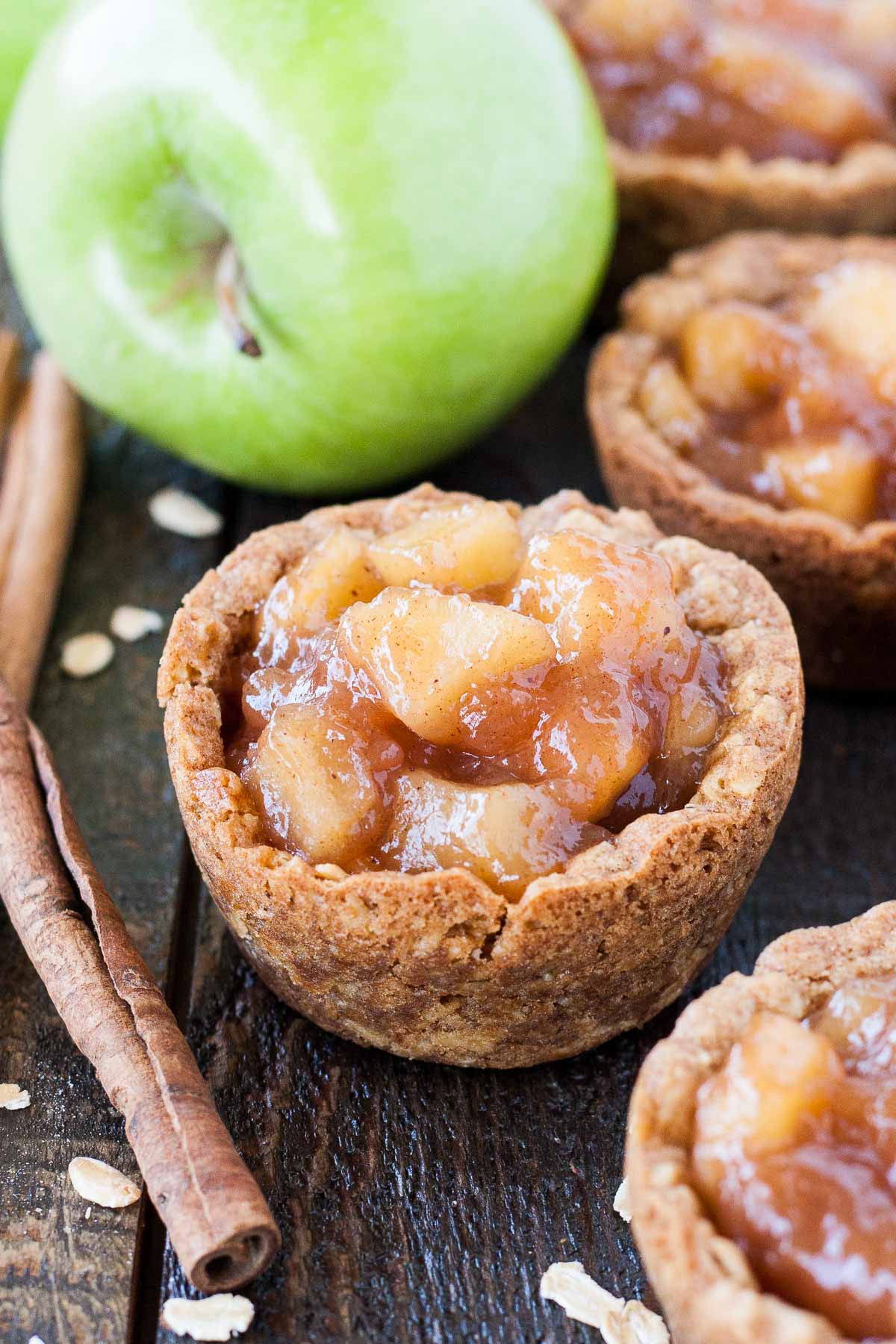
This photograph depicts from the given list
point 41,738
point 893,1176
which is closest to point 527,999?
point 893,1176

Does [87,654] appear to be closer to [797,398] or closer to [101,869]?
[101,869]

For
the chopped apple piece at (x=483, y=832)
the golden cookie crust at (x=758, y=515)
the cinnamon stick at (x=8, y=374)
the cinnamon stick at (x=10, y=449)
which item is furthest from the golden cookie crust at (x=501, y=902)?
the cinnamon stick at (x=8, y=374)

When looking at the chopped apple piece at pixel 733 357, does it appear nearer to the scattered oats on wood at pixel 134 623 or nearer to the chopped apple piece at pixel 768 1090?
the scattered oats on wood at pixel 134 623

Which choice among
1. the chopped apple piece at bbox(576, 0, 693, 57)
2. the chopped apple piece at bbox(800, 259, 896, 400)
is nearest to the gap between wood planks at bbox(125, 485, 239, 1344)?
the chopped apple piece at bbox(800, 259, 896, 400)

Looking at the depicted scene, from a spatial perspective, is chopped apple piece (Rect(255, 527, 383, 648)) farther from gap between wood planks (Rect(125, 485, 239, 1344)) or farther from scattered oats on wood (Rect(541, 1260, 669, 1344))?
scattered oats on wood (Rect(541, 1260, 669, 1344))

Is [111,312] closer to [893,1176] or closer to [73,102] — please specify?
[73,102]

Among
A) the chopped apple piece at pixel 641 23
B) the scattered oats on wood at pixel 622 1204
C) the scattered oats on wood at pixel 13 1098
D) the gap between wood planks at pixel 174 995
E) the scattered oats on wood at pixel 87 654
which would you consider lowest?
the scattered oats on wood at pixel 622 1204
